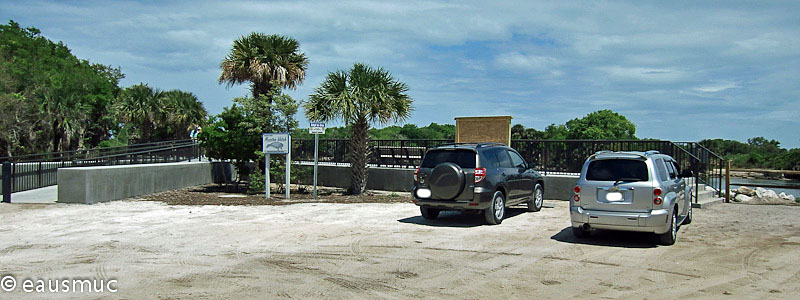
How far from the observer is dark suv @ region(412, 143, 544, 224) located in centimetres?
1145

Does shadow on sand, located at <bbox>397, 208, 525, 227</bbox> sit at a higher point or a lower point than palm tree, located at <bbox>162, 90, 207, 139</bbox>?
lower

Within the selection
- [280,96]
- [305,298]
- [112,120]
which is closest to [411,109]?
[280,96]

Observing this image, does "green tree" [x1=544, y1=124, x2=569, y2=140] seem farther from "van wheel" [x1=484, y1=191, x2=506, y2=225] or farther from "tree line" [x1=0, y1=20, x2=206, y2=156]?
"van wheel" [x1=484, y1=191, x2=506, y2=225]

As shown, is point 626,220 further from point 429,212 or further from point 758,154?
point 758,154

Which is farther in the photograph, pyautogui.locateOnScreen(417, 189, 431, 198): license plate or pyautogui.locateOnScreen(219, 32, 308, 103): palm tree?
pyautogui.locateOnScreen(219, 32, 308, 103): palm tree

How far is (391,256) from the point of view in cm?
845

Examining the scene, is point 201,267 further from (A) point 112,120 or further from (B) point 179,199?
(A) point 112,120

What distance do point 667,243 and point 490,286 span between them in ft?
14.3

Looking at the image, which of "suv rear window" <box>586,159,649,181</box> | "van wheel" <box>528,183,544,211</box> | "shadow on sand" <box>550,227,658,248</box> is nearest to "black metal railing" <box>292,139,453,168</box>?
"van wheel" <box>528,183,544,211</box>

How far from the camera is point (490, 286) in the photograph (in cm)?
661

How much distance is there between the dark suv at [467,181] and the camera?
11.5 metres

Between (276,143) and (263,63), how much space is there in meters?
5.65

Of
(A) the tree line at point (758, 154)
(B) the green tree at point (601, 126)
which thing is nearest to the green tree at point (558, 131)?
(B) the green tree at point (601, 126)

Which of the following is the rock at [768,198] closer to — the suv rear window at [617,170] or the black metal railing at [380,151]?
the black metal railing at [380,151]
